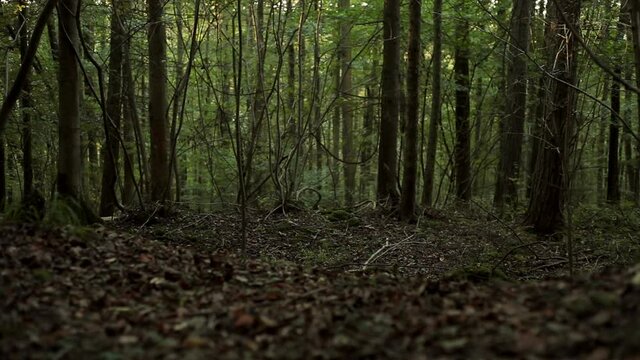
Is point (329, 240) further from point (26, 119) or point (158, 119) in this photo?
point (26, 119)

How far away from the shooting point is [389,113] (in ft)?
37.4

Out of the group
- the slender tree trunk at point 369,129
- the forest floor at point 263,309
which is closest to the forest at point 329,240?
the forest floor at point 263,309

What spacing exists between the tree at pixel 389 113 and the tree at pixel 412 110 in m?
0.69

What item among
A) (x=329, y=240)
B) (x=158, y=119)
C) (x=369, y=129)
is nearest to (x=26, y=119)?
(x=158, y=119)

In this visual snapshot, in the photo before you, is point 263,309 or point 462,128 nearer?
point 263,309

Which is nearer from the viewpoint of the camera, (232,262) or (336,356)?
(336,356)

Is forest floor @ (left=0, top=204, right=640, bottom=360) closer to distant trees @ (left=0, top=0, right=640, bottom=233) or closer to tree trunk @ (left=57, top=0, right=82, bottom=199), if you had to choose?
tree trunk @ (left=57, top=0, right=82, bottom=199)

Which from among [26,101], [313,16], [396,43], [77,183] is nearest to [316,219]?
[396,43]

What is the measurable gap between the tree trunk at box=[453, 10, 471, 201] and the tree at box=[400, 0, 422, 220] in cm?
351

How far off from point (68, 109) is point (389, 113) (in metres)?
6.43

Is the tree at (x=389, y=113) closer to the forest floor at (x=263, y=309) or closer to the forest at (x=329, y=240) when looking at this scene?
the forest at (x=329, y=240)

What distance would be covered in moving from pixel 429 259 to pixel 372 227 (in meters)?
1.81

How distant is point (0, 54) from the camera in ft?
41.7

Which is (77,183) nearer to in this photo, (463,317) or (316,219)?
(316,219)
